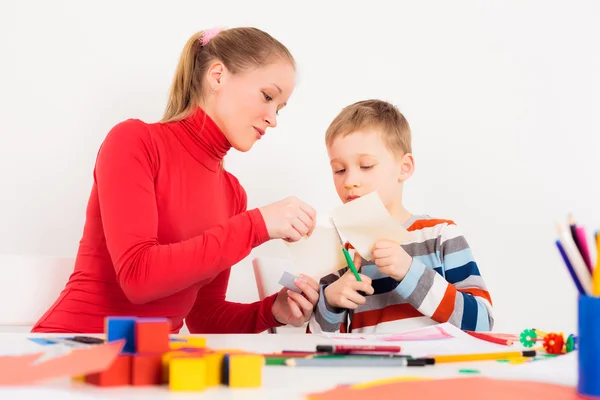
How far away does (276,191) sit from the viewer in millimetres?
1972

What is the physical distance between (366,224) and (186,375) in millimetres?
729

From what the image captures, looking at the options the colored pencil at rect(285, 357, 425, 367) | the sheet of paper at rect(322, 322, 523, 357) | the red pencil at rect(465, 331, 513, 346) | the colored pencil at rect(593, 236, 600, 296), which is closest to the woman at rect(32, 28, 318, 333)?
the sheet of paper at rect(322, 322, 523, 357)

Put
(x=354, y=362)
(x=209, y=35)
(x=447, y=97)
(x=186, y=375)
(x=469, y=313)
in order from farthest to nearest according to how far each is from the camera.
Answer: (x=447, y=97), (x=209, y=35), (x=469, y=313), (x=354, y=362), (x=186, y=375)

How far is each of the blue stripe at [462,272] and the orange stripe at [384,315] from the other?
0.34 feet

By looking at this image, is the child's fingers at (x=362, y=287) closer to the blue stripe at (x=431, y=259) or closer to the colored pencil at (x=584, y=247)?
the blue stripe at (x=431, y=259)

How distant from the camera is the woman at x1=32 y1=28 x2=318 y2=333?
3.80ft

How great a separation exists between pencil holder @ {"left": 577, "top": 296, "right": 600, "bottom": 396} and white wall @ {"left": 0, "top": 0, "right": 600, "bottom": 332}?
4.61 feet

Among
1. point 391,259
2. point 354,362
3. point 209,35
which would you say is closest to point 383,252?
point 391,259

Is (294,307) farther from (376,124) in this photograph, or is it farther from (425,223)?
(376,124)

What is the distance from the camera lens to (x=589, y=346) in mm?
591

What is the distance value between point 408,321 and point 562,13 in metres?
1.35

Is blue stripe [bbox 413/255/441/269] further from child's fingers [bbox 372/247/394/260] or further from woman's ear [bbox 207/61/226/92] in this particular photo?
woman's ear [bbox 207/61/226/92]

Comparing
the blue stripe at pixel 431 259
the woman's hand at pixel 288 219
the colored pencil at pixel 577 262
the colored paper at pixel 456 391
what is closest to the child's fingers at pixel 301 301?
the woman's hand at pixel 288 219

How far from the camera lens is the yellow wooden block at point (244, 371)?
1.97 feet
